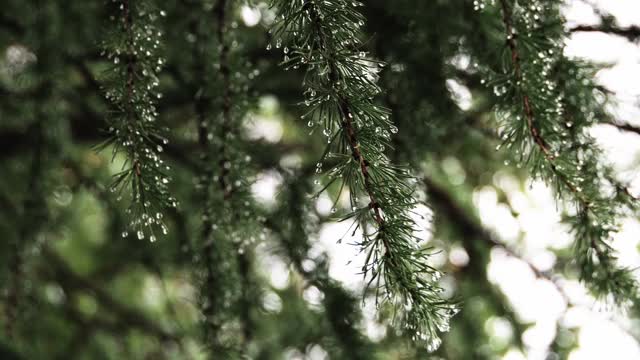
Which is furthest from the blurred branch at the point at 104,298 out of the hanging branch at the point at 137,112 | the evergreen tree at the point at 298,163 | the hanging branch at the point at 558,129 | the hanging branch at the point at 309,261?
the hanging branch at the point at 558,129

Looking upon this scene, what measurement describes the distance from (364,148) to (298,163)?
28.9 inches

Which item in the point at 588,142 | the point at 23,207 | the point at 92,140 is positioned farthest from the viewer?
the point at 92,140

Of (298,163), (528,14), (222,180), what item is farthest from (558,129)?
(298,163)

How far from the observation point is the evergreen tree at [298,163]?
0.62m

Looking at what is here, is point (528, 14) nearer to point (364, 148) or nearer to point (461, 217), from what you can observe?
point (364, 148)

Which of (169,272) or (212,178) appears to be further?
(169,272)

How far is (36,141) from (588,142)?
93 cm

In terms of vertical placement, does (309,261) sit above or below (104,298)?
below

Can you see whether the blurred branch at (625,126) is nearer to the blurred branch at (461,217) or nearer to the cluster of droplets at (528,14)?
the cluster of droplets at (528,14)

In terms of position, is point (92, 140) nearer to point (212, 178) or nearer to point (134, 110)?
point (212, 178)

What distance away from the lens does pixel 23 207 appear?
1.18 metres

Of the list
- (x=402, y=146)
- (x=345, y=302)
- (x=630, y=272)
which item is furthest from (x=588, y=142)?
(x=345, y=302)

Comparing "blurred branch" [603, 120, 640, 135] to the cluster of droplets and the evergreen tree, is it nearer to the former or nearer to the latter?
the evergreen tree

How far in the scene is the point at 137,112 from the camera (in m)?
0.69
